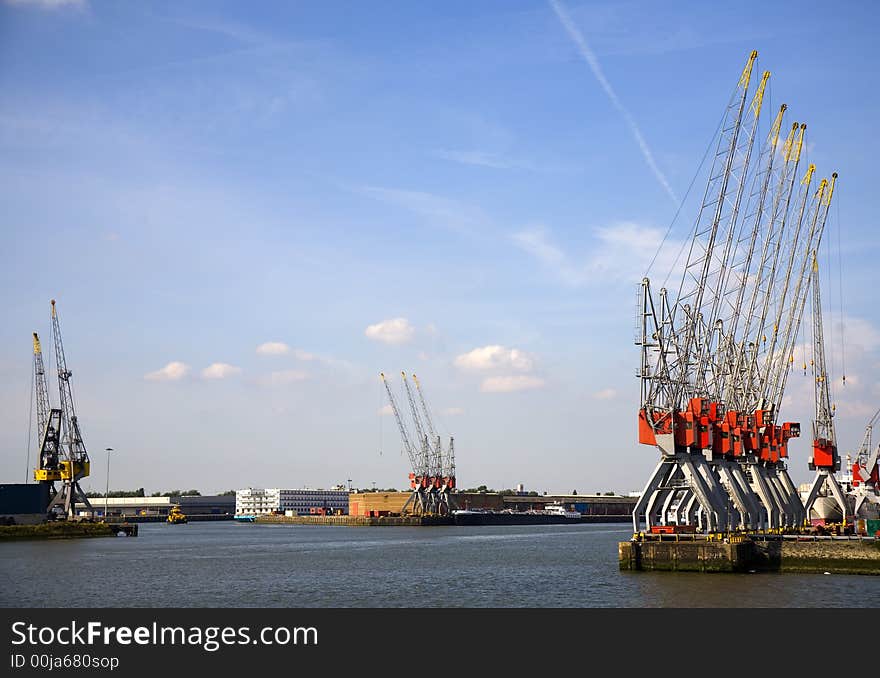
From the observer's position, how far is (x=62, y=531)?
148125mm

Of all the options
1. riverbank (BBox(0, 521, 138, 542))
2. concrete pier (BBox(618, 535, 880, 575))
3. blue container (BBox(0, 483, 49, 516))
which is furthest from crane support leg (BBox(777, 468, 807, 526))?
blue container (BBox(0, 483, 49, 516))

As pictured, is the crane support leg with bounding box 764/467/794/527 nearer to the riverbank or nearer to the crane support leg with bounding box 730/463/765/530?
the crane support leg with bounding box 730/463/765/530

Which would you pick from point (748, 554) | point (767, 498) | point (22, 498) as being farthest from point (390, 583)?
point (22, 498)

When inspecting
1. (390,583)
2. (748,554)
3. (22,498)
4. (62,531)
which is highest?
(22,498)

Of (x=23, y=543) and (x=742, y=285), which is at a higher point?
(x=742, y=285)

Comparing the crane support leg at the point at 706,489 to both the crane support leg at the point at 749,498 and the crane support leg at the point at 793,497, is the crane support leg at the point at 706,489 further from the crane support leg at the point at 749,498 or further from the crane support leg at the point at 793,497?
the crane support leg at the point at 793,497

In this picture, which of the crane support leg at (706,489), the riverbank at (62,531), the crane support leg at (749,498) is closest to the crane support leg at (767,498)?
the crane support leg at (749,498)

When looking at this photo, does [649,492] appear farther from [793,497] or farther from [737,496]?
[793,497]

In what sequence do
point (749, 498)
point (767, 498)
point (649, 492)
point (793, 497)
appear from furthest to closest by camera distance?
point (793, 497), point (767, 498), point (749, 498), point (649, 492)

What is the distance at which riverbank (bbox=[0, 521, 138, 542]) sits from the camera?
141750 mm
